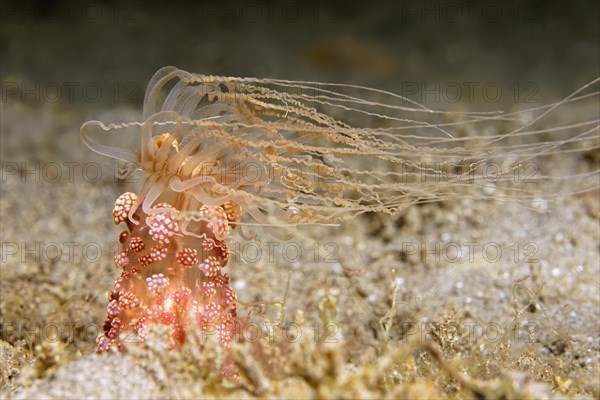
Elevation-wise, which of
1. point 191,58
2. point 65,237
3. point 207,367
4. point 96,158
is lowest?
point 207,367

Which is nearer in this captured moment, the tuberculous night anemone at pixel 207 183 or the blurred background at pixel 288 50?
the tuberculous night anemone at pixel 207 183

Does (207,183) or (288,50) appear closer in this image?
(207,183)

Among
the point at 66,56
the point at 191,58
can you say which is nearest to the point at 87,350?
the point at 191,58

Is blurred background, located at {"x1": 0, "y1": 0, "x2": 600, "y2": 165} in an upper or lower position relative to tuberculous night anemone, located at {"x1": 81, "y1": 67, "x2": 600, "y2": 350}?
upper

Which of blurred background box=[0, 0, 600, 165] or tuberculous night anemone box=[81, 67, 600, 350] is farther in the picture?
blurred background box=[0, 0, 600, 165]

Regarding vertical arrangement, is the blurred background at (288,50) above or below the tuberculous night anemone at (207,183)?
above

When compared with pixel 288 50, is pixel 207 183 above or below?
below

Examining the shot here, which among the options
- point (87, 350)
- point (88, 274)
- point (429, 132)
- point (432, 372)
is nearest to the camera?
point (432, 372)

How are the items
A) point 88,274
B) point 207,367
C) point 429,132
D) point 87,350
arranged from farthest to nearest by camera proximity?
point 429,132, point 88,274, point 87,350, point 207,367

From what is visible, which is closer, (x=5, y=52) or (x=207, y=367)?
(x=207, y=367)

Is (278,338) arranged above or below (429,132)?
below

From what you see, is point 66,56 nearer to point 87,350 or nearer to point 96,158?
point 96,158
